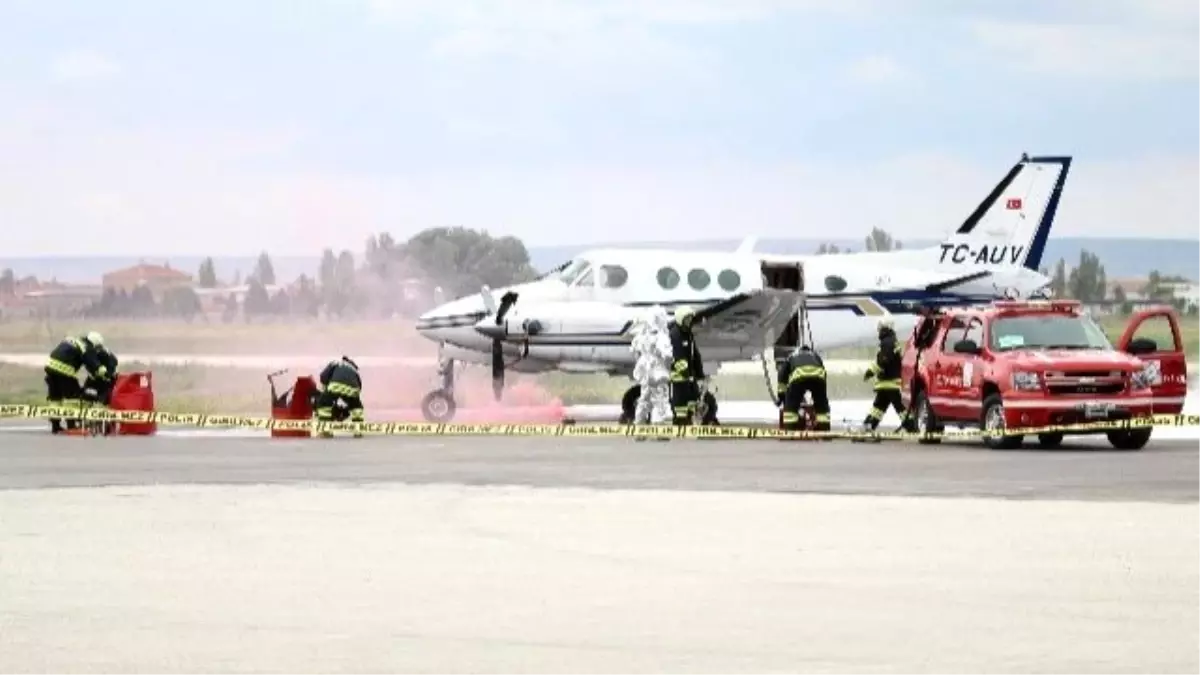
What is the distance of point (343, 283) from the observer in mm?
61312

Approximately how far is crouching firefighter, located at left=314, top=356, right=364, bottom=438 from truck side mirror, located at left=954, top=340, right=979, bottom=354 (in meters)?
8.95

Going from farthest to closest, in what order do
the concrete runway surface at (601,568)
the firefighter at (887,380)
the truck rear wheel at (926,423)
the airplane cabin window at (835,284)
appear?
the airplane cabin window at (835,284), the firefighter at (887,380), the truck rear wheel at (926,423), the concrete runway surface at (601,568)

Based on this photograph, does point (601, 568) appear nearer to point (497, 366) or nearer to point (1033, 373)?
point (1033, 373)

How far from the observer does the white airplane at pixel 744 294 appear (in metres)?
39.6

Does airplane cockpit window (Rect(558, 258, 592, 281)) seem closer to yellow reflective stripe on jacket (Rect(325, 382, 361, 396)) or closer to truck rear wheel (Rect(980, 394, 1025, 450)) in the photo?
yellow reflective stripe on jacket (Rect(325, 382, 361, 396))

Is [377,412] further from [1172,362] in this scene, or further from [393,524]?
[393,524]

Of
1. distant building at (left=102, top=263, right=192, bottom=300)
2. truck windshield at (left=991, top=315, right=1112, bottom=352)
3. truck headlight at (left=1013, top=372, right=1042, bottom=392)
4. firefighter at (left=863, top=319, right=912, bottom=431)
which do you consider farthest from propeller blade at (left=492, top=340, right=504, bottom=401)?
distant building at (left=102, top=263, right=192, bottom=300)

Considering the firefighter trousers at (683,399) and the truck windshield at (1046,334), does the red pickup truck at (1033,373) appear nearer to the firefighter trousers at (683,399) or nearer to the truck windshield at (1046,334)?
the truck windshield at (1046,334)

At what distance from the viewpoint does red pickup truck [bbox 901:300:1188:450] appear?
3000 cm

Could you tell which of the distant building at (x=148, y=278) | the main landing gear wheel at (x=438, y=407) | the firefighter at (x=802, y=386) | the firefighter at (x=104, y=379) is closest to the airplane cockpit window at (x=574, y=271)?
the main landing gear wheel at (x=438, y=407)

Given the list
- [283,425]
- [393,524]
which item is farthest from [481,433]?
[393,524]

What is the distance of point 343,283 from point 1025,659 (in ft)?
166

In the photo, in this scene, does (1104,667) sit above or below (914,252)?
below

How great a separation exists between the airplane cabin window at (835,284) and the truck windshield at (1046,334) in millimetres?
10757
